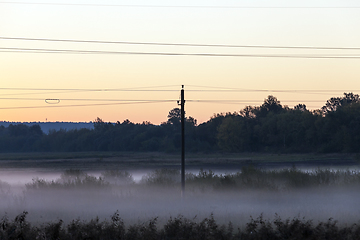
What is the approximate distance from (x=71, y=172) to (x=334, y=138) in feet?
225

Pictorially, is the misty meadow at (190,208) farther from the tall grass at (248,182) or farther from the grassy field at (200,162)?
the grassy field at (200,162)

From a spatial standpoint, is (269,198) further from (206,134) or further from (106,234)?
(206,134)

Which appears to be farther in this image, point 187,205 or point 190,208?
point 187,205

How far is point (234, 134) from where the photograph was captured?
378 feet

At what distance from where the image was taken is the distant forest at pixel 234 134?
100312mm

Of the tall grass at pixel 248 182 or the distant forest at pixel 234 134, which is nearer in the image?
the tall grass at pixel 248 182

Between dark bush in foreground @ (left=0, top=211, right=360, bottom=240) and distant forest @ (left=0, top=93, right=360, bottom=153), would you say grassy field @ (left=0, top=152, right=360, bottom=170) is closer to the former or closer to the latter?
distant forest @ (left=0, top=93, right=360, bottom=153)

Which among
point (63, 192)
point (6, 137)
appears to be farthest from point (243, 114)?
point (63, 192)

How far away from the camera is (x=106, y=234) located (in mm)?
18938

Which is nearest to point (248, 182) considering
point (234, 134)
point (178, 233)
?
point (178, 233)

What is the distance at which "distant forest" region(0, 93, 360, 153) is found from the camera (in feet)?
329

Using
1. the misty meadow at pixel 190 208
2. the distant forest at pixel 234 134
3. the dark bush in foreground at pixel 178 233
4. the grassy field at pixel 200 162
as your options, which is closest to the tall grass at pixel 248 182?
the misty meadow at pixel 190 208

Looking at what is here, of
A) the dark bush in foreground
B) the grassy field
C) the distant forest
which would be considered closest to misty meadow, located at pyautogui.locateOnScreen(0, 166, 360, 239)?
the dark bush in foreground

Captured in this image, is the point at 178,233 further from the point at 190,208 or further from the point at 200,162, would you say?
the point at 200,162
